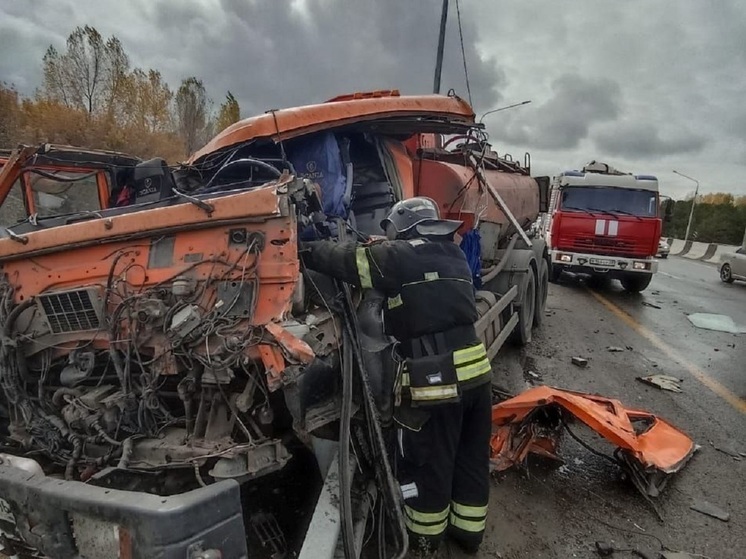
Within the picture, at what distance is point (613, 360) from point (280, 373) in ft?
16.7

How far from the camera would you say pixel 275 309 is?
6.99 feet

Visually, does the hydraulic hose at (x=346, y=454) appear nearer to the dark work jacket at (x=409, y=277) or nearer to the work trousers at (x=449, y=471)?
the dark work jacket at (x=409, y=277)

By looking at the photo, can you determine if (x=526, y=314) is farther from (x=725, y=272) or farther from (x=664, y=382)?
(x=725, y=272)

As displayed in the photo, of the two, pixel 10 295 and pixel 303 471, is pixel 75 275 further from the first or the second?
pixel 303 471

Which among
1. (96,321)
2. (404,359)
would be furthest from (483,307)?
(96,321)

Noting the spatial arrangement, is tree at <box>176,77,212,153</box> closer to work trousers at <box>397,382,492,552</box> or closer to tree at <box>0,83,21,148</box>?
tree at <box>0,83,21,148</box>

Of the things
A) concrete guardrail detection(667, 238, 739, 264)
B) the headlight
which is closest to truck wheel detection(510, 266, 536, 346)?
the headlight

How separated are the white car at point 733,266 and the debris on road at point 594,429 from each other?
12.2 m

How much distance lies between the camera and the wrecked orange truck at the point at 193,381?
5.70ft

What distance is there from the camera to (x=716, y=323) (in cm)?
838

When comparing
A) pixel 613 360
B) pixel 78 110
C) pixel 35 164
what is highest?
pixel 78 110

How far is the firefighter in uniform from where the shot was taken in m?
2.62

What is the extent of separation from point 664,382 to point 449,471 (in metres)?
3.52

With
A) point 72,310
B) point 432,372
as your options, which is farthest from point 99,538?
point 432,372
